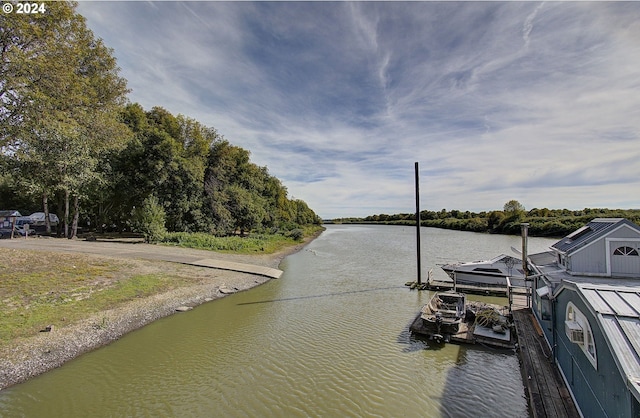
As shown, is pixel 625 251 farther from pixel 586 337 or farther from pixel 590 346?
pixel 590 346

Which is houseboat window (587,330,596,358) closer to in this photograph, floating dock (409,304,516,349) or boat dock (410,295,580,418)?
boat dock (410,295,580,418)

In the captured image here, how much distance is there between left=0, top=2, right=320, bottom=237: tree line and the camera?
13.8m

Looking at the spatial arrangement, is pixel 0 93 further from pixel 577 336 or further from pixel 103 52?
pixel 577 336

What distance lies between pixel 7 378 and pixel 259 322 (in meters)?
7.87

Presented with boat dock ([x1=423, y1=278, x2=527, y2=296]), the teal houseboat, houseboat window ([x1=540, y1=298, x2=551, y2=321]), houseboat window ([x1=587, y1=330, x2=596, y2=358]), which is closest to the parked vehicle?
boat dock ([x1=423, y1=278, x2=527, y2=296])

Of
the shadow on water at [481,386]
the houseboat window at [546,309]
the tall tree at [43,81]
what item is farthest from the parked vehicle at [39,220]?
the houseboat window at [546,309]

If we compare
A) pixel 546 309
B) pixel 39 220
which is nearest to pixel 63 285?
pixel 546 309

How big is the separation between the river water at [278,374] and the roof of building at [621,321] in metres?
3.68

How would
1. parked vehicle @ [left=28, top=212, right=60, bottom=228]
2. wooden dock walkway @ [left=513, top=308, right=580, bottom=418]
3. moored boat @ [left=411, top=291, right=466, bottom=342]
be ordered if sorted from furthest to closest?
parked vehicle @ [left=28, top=212, right=60, bottom=228] < moored boat @ [left=411, top=291, right=466, bottom=342] < wooden dock walkway @ [left=513, top=308, right=580, bottom=418]

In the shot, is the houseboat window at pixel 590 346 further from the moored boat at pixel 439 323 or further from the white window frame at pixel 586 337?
the moored boat at pixel 439 323

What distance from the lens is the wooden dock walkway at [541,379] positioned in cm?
656

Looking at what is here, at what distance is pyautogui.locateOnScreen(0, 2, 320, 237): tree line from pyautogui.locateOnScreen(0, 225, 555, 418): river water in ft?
40.2

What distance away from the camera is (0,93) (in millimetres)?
13727

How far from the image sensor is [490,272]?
1838 centimetres
